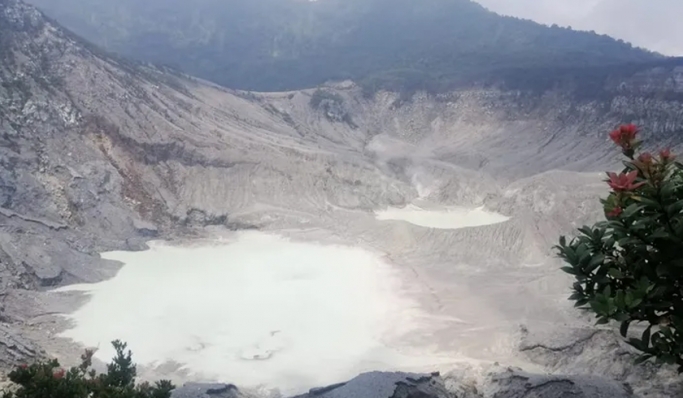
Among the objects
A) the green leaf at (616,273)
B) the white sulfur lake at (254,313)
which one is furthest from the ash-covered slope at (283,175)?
the green leaf at (616,273)

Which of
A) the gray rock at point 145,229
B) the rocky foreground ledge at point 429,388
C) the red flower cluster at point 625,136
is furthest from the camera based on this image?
the gray rock at point 145,229

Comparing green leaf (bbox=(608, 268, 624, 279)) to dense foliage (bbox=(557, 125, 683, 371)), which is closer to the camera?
dense foliage (bbox=(557, 125, 683, 371))

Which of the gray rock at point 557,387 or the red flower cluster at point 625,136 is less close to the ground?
the red flower cluster at point 625,136

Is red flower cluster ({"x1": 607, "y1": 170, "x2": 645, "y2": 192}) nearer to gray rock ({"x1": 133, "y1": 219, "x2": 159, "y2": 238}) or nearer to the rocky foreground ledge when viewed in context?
the rocky foreground ledge

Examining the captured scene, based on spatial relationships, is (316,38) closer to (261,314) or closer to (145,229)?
(145,229)

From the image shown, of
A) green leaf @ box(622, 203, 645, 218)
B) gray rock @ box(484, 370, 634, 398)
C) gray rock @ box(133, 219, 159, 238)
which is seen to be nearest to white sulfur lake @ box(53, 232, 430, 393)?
gray rock @ box(133, 219, 159, 238)

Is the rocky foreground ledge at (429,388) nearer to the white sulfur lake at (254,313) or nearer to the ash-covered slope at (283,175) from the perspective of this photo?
the ash-covered slope at (283,175)

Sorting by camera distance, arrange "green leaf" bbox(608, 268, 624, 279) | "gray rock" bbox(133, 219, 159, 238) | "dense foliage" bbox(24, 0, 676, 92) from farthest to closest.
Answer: "dense foliage" bbox(24, 0, 676, 92) → "gray rock" bbox(133, 219, 159, 238) → "green leaf" bbox(608, 268, 624, 279)
